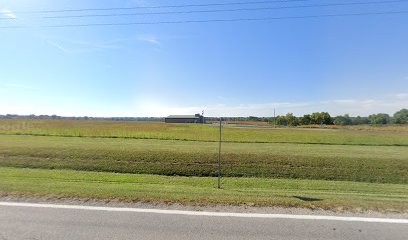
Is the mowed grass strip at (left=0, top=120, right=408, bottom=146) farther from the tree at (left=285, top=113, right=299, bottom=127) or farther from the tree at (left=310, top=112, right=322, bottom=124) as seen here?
the tree at (left=310, top=112, right=322, bottom=124)

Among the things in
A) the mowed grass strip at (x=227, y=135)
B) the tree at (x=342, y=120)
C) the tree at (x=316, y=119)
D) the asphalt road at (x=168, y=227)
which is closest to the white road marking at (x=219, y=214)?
the asphalt road at (x=168, y=227)

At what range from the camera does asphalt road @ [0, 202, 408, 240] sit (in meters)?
4.12

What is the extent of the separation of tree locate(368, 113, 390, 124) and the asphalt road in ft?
380

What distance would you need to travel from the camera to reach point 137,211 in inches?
200

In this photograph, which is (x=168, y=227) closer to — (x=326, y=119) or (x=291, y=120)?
(x=291, y=120)

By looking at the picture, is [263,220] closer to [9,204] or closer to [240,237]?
[240,237]

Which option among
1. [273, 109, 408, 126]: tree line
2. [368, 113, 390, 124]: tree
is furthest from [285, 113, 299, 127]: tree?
[368, 113, 390, 124]: tree

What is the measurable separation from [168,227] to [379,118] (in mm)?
123888

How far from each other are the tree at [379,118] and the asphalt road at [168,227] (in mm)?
115943

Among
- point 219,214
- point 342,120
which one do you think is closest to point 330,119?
point 342,120

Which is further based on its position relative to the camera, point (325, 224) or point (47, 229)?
point (325, 224)

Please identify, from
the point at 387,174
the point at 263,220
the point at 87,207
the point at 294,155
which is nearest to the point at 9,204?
the point at 87,207

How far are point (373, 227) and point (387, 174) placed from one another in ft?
34.7

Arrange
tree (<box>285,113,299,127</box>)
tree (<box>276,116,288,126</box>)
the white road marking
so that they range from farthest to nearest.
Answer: tree (<box>285,113,299,127</box>) < tree (<box>276,116,288,126</box>) < the white road marking
